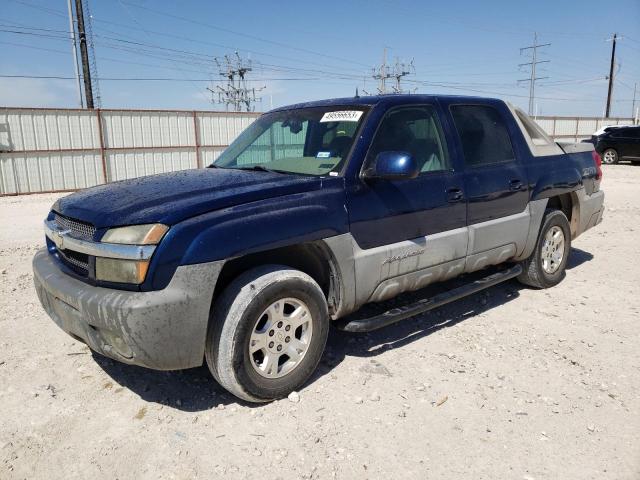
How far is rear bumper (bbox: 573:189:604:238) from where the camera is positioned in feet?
17.5

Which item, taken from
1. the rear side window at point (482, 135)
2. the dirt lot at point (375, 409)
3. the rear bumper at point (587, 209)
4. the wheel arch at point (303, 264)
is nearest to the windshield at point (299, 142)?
the wheel arch at point (303, 264)

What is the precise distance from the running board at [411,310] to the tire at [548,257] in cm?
32

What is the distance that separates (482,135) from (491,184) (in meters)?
0.45

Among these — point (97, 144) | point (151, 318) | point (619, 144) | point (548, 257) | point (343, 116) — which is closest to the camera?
point (151, 318)

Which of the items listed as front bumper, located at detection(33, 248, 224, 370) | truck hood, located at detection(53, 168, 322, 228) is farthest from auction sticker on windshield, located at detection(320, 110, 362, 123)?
front bumper, located at detection(33, 248, 224, 370)

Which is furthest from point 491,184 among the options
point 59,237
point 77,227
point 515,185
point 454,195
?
point 59,237

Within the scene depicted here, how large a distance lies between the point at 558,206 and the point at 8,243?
292 inches

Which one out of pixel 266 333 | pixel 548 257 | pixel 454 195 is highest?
pixel 454 195

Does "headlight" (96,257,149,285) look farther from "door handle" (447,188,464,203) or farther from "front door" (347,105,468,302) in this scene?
"door handle" (447,188,464,203)

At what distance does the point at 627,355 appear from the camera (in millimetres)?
3686

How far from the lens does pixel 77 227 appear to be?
2957 millimetres

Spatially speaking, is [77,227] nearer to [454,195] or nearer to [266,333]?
[266,333]

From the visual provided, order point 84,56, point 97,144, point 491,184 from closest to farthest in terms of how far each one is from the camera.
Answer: point 491,184 < point 97,144 < point 84,56

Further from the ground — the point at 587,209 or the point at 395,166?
the point at 395,166
